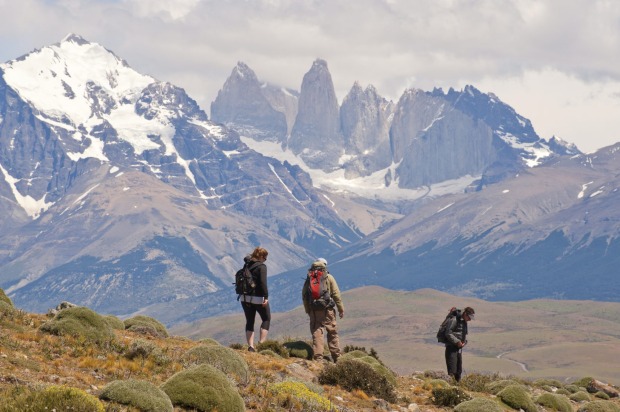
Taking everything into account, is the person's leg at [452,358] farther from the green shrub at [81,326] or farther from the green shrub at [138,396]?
the green shrub at [138,396]

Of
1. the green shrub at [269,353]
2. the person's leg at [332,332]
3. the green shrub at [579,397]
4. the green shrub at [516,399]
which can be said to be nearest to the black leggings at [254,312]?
the green shrub at [269,353]

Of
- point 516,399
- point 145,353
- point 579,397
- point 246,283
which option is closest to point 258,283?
point 246,283

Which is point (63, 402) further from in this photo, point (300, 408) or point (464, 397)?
point (464, 397)

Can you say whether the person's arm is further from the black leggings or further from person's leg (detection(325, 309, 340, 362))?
the black leggings

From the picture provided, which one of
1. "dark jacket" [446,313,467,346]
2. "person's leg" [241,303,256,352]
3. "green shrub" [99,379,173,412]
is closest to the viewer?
"green shrub" [99,379,173,412]

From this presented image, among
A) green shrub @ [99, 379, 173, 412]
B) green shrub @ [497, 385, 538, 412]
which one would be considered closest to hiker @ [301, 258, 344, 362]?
green shrub @ [497, 385, 538, 412]

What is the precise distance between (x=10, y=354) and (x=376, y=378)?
12.4 m

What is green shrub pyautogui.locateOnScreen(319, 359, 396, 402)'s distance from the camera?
109ft

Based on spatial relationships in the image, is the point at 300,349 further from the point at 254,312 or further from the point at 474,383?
the point at 474,383

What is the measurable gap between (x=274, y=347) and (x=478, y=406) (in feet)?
31.0

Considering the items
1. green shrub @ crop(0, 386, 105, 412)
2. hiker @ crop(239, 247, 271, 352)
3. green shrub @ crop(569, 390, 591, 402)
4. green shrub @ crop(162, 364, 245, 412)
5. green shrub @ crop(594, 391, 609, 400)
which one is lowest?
green shrub @ crop(594, 391, 609, 400)

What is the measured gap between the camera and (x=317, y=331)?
3775 centimetres

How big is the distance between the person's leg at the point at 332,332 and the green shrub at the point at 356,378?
3.27 m

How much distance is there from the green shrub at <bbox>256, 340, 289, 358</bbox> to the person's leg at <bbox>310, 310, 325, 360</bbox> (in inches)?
45.3
